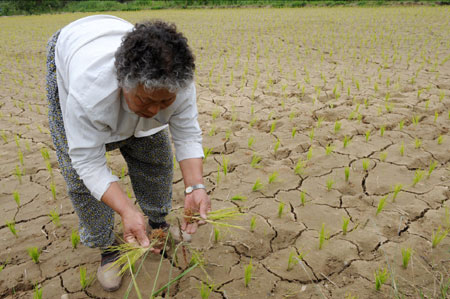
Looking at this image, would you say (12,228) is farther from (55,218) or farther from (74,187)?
(74,187)

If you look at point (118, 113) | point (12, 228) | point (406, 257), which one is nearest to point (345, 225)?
point (406, 257)

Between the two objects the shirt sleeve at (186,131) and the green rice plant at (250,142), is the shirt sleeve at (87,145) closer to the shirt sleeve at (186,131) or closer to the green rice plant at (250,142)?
the shirt sleeve at (186,131)

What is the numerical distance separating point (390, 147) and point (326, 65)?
2699mm

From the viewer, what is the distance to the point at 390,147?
2.83 meters

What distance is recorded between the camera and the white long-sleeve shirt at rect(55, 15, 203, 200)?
1239 mm

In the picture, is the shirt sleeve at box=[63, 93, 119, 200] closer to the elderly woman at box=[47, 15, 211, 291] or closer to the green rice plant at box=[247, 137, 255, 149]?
the elderly woman at box=[47, 15, 211, 291]

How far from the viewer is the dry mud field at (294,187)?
1.71 meters

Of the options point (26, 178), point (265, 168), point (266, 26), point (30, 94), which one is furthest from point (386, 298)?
point (266, 26)

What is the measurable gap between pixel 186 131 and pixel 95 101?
0.47 metres

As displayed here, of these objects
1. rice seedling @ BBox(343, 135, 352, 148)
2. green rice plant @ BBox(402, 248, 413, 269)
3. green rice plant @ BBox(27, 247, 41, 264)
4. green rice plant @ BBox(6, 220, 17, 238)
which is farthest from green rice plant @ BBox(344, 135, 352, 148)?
green rice plant @ BBox(6, 220, 17, 238)

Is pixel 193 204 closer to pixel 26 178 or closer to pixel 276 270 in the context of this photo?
pixel 276 270

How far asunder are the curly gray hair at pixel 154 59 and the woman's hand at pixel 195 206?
58 cm

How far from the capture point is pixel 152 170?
5.89ft

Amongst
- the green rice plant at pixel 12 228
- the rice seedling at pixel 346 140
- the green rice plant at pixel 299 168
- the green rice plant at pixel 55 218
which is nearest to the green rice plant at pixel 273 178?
the green rice plant at pixel 299 168
